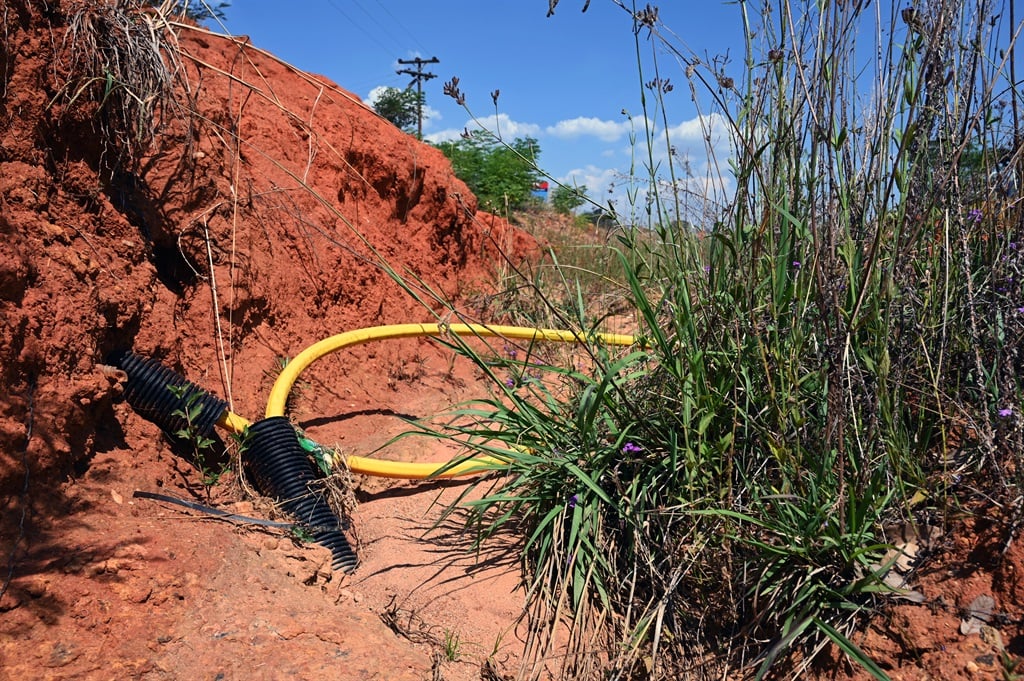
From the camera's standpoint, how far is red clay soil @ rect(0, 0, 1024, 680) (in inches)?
86.6

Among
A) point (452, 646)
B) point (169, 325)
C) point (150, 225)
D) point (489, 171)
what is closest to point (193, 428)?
point (169, 325)

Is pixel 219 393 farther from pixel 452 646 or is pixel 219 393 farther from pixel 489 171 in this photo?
pixel 489 171

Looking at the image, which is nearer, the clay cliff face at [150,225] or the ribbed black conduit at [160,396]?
the clay cliff face at [150,225]

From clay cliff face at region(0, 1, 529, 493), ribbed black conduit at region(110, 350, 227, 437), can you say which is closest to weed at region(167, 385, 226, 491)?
ribbed black conduit at region(110, 350, 227, 437)

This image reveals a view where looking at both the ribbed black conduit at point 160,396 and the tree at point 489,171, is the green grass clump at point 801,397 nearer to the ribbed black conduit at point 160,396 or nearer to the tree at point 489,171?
the ribbed black conduit at point 160,396

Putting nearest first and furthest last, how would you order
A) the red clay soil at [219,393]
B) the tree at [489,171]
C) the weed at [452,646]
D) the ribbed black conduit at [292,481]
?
1. the red clay soil at [219,393]
2. the weed at [452,646]
3. the ribbed black conduit at [292,481]
4. the tree at [489,171]

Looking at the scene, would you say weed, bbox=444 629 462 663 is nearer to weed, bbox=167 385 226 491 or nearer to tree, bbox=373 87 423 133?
weed, bbox=167 385 226 491

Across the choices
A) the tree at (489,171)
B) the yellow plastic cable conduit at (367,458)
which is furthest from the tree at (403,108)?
the yellow plastic cable conduit at (367,458)

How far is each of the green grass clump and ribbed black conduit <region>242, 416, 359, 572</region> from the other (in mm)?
794

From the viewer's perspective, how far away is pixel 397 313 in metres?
5.66

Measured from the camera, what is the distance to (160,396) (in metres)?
3.31

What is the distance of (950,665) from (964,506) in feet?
1.61

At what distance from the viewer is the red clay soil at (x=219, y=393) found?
7.22ft

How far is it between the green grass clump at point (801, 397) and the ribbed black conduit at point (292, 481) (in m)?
0.79
